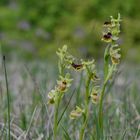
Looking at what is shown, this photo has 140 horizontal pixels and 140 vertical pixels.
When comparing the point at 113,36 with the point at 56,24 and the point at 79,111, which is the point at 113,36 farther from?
the point at 56,24

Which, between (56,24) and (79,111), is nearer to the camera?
(79,111)

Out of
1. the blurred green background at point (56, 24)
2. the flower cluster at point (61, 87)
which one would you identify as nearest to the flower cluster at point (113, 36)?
the flower cluster at point (61, 87)

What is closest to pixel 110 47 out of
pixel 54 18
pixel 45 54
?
pixel 45 54

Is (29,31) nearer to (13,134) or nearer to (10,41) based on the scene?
(10,41)

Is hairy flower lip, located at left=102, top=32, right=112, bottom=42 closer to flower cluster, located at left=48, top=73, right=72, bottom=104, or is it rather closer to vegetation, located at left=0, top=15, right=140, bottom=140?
vegetation, located at left=0, top=15, right=140, bottom=140

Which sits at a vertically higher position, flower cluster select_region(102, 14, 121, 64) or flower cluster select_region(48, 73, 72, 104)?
flower cluster select_region(102, 14, 121, 64)

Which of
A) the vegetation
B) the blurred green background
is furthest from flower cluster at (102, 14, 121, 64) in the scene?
the blurred green background

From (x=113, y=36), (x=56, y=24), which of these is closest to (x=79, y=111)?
(x=113, y=36)

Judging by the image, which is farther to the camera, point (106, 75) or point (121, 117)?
point (121, 117)
